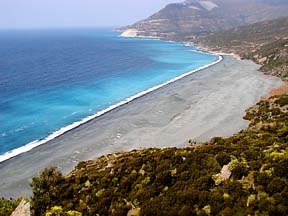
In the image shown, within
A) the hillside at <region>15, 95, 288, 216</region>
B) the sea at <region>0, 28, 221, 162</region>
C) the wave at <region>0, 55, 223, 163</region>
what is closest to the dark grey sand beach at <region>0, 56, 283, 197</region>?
the wave at <region>0, 55, 223, 163</region>

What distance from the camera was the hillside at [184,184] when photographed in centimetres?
1753

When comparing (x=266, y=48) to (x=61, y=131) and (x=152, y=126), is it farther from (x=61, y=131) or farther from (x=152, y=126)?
(x=61, y=131)

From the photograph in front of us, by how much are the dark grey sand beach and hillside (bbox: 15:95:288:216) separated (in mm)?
14105

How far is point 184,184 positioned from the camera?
20.6 m

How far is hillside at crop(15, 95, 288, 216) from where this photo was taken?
1753 cm

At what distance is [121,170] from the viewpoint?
82.2 ft

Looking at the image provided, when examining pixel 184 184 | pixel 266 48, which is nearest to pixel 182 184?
pixel 184 184

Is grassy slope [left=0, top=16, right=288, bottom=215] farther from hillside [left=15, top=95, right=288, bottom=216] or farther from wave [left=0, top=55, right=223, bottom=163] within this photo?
wave [left=0, top=55, right=223, bottom=163]

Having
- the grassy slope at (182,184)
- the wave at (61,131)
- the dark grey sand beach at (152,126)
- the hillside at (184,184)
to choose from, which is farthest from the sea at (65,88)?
the hillside at (184,184)

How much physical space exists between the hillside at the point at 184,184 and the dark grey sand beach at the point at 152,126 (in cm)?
1411

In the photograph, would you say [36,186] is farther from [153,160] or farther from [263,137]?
[263,137]

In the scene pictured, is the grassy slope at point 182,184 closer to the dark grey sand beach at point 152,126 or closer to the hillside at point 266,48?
the dark grey sand beach at point 152,126

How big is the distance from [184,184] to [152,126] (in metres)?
37.4

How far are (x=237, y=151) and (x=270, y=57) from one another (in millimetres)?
111268
